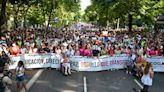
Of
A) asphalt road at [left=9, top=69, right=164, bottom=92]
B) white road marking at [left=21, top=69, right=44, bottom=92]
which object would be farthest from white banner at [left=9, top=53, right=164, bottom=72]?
white road marking at [left=21, top=69, right=44, bottom=92]

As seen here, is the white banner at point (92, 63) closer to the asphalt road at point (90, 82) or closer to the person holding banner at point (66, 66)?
the asphalt road at point (90, 82)

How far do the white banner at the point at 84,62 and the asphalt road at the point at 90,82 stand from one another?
0.81 meters

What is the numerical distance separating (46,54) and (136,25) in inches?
3289

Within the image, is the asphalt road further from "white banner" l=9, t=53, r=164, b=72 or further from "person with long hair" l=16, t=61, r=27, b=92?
"person with long hair" l=16, t=61, r=27, b=92

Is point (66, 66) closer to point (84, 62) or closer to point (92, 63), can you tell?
point (84, 62)

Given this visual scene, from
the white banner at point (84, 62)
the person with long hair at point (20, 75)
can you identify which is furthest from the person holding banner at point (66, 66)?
the person with long hair at point (20, 75)

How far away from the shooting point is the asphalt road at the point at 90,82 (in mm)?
17364

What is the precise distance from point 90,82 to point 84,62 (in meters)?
4.27

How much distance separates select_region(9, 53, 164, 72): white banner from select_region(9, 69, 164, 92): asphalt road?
809mm

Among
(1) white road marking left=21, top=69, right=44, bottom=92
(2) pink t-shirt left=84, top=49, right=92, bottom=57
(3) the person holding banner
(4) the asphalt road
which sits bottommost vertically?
(4) the asphalt road

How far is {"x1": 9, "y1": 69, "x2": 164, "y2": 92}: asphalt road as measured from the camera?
57.0 ft

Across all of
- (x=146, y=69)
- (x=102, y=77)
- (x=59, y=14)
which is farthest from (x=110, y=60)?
(x=59, y=14)

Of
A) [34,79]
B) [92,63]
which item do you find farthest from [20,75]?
[92,63]

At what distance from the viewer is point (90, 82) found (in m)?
19.2
